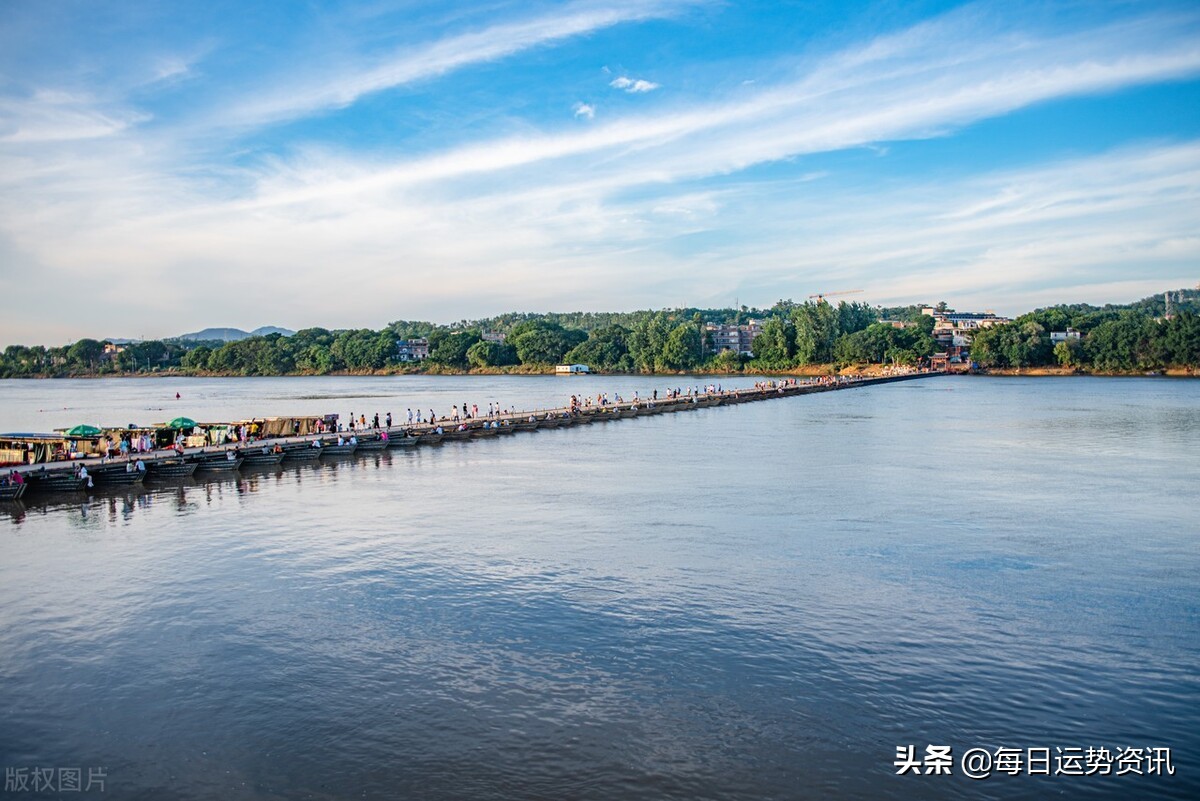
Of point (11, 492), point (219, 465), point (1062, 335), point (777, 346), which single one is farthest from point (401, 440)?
point (1062, 335)

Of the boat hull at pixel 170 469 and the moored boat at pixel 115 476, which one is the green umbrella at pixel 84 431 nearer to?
the boat hull at pixel 170 469

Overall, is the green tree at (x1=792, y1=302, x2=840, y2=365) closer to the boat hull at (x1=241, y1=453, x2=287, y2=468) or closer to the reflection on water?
the reflection on water

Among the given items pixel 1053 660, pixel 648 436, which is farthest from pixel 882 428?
pixel 1053 660

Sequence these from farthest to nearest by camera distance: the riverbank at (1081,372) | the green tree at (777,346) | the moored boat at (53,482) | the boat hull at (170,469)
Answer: the green tree at (777,346), the riverbank at (1081,372), the boat hull at (170,469), the moored boat at (53,482)

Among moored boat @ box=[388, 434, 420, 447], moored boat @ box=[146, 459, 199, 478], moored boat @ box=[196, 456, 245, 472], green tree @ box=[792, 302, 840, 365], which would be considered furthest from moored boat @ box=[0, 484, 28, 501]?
green tree @ box=[792, 302, 840, 365]

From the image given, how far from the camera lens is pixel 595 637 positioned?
1983 cm

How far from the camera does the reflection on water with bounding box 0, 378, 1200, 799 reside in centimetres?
1443

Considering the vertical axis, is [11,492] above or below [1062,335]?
below

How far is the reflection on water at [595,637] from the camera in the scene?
1443cm

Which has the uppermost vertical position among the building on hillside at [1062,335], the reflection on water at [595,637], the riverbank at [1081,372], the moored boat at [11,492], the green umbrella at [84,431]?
the building on hillside at [1062,335]

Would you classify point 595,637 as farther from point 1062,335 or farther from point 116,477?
point 1062,335

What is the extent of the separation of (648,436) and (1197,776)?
2178 inches

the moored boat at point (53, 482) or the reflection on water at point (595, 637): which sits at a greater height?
the moored boat at point (53, 482)

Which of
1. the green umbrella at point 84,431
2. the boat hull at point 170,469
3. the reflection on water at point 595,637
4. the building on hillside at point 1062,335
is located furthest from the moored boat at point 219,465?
the building on hillside at point 1062,335
